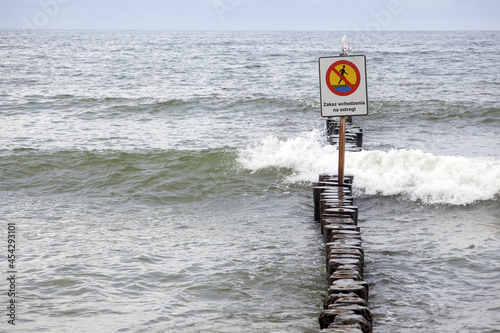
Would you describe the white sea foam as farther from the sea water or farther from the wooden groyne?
the wooden groyne

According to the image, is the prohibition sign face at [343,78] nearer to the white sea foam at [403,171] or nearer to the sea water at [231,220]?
the sea water at [231,220]

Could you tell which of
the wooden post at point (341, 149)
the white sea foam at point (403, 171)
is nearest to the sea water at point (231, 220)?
the white sea foam at point (403, 171)

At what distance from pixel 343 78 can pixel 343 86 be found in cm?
10

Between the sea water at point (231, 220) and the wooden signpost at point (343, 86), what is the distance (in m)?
1.70

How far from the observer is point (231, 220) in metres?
7.71

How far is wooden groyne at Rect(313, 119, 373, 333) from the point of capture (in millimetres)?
3967

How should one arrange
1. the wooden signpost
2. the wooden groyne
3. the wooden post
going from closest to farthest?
the wooden groyne, the wooden signpost, the wooden post

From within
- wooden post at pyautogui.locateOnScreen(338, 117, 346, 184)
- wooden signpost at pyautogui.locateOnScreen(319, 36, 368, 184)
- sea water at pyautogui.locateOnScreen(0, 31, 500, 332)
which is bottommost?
sea water at pyautogui.locateOnScreen(0, 31, 500, 332)

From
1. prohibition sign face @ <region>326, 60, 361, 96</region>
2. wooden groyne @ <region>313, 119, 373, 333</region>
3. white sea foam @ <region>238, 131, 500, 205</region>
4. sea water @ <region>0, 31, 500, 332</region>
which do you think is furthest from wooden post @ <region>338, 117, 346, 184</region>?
white sea foam @ <region>238, 131, 500, 205</region>

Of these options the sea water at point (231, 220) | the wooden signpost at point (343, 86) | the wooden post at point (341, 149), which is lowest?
the sea water at point (231, 220)

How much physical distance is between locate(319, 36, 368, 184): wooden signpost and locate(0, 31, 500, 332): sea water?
1702 mm

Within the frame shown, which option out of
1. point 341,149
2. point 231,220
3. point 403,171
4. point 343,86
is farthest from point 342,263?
point 403,171

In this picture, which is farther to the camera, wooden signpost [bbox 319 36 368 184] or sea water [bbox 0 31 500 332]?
wooden signpost [bbox 319 36 368 184]

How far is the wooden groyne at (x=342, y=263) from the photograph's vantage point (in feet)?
13.0
